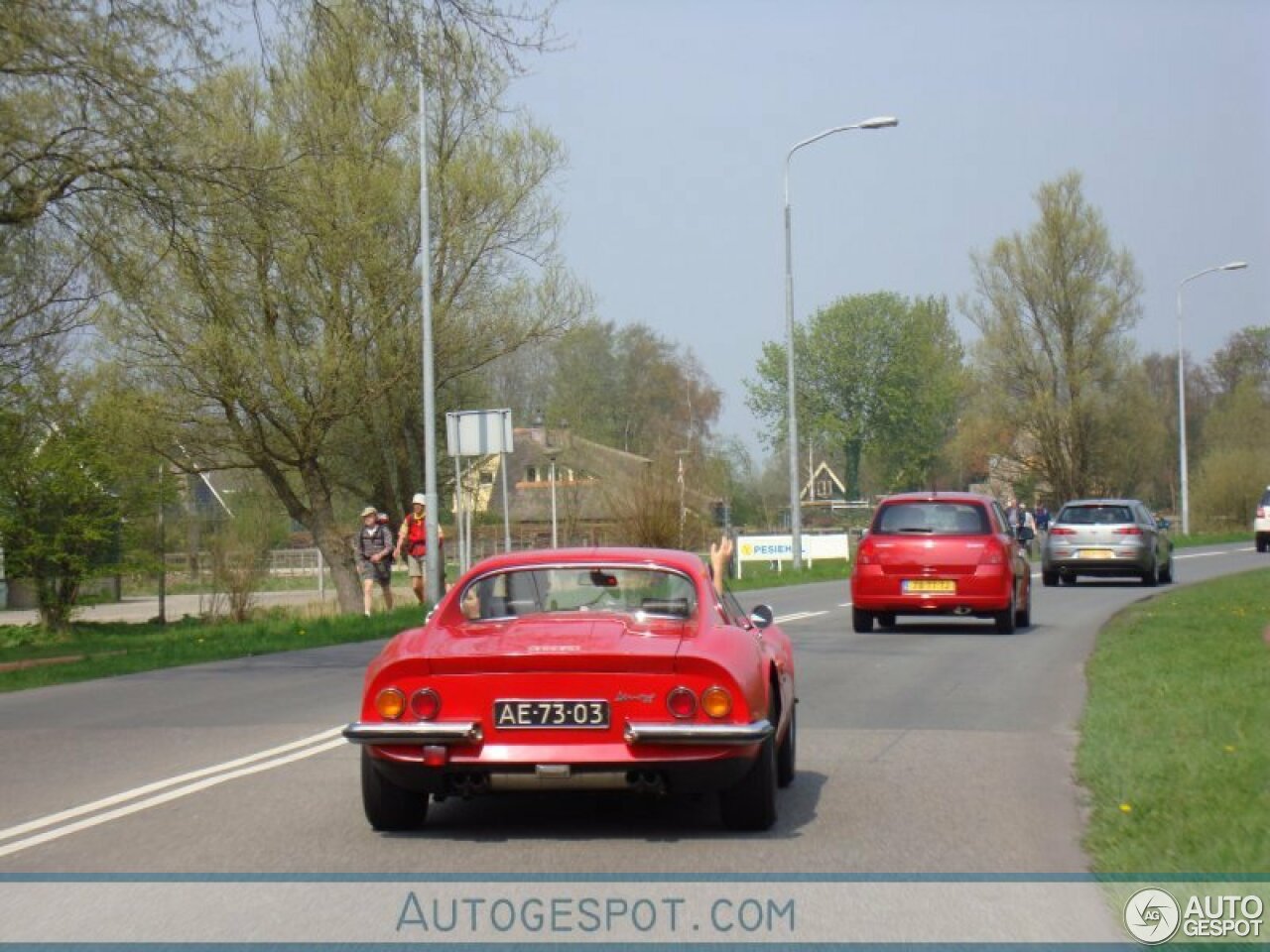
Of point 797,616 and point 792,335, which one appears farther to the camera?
point 792,335

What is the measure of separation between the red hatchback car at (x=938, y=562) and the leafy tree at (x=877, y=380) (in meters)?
83.9

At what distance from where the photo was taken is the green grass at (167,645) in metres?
17.6

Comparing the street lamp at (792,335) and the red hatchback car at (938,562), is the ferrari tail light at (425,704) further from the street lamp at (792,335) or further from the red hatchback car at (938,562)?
the street lamp at (792,335)

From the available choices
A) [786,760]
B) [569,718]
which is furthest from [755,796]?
[786,760]

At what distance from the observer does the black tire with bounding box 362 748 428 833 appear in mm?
7578

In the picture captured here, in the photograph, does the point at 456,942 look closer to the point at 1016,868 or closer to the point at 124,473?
the point at 1016,868

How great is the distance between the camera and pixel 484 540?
6594 cm

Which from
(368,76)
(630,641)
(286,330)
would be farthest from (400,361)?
(630,641)

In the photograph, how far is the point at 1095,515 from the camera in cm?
3183

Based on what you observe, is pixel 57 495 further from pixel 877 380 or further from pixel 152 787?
pixel 877 380

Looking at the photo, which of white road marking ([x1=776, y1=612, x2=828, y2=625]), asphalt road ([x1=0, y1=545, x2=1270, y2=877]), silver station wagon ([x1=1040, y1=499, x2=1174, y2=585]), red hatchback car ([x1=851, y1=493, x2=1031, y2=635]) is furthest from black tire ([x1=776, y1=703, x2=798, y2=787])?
silver station wagon ([x1=1040, y1=499, x2=1174, y2=585])

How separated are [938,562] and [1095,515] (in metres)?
12.4

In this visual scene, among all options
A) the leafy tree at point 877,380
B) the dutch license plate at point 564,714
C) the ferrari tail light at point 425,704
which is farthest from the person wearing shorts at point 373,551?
the leafy tree at point 877,380

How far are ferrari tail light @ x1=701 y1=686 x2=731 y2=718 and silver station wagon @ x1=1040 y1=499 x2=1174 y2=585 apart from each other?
25387 millimetres
